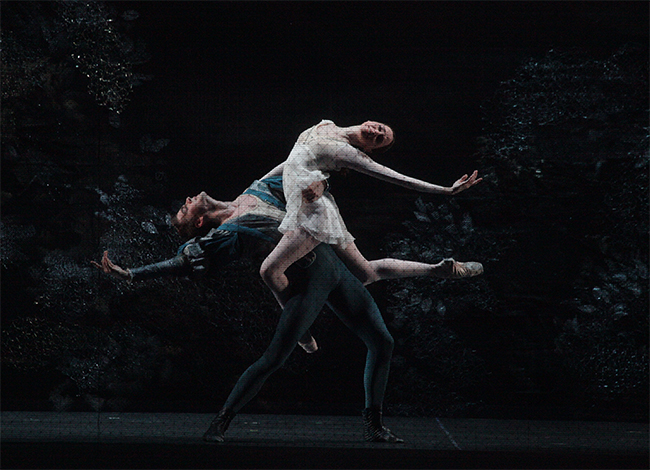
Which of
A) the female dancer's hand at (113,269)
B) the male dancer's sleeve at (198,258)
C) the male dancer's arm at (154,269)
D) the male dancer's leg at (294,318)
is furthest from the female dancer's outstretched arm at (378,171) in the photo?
the female dancer's hand at (113,269)

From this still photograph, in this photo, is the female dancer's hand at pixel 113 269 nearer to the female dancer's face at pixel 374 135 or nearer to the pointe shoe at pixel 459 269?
the female dancer's face at pixel 374 135

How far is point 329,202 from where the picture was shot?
481cm

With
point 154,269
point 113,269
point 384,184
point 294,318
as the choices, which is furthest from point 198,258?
point 384,184

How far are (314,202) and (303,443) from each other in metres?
1.35

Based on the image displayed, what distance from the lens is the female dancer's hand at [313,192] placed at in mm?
4734

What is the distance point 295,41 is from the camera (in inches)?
205

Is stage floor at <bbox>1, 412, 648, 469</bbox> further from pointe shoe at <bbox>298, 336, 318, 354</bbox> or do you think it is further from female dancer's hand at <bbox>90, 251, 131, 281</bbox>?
female dancer's hand at <bbox>90, 251, 131, 281</bbox>

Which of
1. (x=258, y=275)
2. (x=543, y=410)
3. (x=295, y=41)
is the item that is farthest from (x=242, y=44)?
(x=543, y=410)

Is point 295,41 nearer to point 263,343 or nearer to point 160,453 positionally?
point 263,343

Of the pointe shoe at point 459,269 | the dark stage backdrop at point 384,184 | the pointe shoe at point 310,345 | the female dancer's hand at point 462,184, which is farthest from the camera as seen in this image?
the dark stage backdrop at point 384,184

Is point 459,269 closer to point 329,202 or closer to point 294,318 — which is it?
point 329,202

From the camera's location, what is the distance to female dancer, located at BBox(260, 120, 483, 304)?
4715mm

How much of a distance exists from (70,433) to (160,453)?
0.63 m

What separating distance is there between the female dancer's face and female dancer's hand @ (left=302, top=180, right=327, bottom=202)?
370 millimetres
